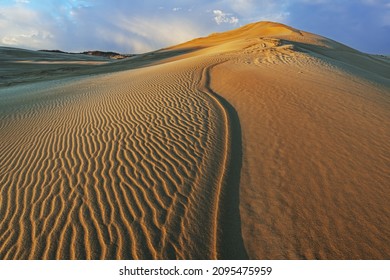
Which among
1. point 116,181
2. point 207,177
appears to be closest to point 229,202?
point 207,177

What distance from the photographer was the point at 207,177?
5.47 metres

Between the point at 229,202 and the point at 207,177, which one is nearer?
the point at 229,202

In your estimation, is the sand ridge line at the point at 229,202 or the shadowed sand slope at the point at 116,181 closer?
the sand ridge line at the point at 229,202

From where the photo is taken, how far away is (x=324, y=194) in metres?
4.84

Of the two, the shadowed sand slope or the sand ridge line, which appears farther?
the shadowed sand slope

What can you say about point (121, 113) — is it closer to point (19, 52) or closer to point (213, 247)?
point (213, 247)

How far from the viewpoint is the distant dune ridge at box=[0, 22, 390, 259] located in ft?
13.2

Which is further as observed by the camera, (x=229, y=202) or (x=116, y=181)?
(x=116, y=181)

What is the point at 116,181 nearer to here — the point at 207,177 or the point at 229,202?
the point at 207,177

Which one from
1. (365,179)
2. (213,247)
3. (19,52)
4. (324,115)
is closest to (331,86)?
(324,115)

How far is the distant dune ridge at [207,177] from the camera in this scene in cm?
402

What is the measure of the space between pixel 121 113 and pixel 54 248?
6337 mm
